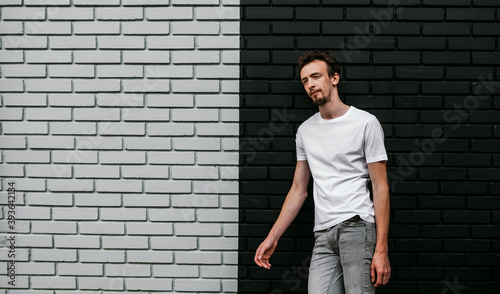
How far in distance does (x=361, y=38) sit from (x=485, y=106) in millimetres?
1048

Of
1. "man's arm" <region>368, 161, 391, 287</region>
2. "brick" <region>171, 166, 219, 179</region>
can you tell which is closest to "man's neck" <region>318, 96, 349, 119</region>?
"man's arm" <region>368, 161, 391, 287</region>

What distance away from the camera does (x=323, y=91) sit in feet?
8.70

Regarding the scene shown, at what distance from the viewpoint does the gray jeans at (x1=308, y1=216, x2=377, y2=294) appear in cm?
252

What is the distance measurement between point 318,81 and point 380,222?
0.95 m

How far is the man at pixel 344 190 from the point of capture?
252cm

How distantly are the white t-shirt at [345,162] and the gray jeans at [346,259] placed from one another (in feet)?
0.18

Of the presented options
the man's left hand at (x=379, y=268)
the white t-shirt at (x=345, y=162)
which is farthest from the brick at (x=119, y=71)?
the man's left hand at (x=379, y=268)

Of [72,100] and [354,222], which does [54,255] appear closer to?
[72,100]

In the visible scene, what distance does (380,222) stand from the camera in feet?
8.30

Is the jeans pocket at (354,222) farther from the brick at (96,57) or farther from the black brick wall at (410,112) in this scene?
the brick at (96,57)

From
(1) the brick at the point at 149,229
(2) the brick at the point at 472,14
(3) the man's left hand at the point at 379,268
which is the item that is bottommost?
(3) the man's left hand at the point at 379,268

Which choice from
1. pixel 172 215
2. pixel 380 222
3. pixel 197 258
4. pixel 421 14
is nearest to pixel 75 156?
pixel 172 215

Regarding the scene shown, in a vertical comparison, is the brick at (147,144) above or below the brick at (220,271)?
above

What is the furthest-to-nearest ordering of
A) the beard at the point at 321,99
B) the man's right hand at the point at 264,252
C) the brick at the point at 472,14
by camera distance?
the brick at the point at 472,14, the man's right hand at the point at 264,252, the beard at the point at 321,99
